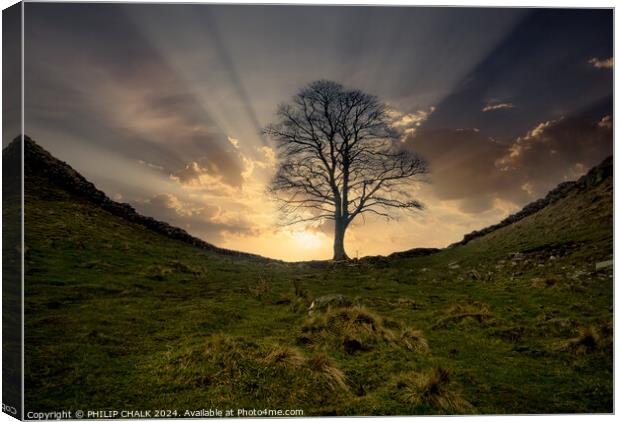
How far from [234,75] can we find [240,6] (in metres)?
1.21

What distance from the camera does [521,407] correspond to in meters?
6.70

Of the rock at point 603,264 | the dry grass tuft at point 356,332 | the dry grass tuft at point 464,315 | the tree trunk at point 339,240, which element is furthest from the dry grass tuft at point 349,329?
the rock at point 603,264

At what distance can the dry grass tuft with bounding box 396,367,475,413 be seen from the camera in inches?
263

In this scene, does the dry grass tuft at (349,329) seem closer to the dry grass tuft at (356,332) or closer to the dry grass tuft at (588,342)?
the dry grass tuft at (356,332)

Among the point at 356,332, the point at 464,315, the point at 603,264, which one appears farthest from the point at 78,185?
the point at 603,264

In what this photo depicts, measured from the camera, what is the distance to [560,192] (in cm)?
996

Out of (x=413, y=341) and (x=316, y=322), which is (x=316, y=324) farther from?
(x=413, y=341)

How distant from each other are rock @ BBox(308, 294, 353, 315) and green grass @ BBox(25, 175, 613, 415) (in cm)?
30

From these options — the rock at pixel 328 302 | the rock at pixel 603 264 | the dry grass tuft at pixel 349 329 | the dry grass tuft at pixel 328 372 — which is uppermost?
the rock at pixel 603 264

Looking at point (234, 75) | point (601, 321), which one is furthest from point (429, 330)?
point (234, 75)

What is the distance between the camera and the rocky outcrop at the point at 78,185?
7.77 meters

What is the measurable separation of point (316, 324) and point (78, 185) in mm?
5957

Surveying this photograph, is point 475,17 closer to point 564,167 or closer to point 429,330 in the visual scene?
point 564,167

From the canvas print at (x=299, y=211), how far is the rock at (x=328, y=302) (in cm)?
6
